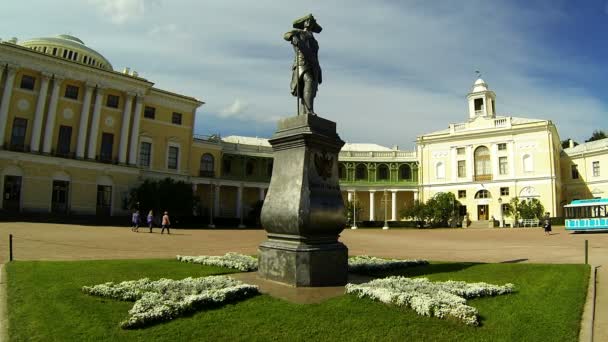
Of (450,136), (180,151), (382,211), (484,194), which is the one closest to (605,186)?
(484,194)

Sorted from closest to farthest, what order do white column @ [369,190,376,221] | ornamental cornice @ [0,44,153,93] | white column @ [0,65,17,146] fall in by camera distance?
Result: white column @ [0,65,17,146] < ornamental cornice @ [0,44,153,93] < white column @ [369,190,376,221]

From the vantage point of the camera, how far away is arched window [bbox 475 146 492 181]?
5338 centimetres

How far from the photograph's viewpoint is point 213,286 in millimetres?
6469

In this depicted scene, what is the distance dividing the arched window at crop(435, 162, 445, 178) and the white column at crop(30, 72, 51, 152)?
157 ft

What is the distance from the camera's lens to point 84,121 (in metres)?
38.8

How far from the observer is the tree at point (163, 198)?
3622 centimetres

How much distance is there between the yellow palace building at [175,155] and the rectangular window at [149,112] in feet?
0.37

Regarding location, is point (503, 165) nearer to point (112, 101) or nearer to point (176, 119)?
point (176, 119)

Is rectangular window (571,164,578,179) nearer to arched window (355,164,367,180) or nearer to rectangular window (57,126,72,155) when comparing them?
arched window (355,164,367,180)

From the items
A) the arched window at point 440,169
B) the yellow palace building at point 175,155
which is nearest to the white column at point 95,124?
the yellow palace building at point 175,155

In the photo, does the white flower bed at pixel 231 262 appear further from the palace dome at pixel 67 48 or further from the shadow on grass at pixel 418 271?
the palace dome at pixel 67 48

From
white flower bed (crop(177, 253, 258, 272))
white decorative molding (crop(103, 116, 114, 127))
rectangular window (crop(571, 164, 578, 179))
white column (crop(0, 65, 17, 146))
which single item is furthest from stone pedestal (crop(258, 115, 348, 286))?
rectangular window (crop(571, 164, 578, 179))

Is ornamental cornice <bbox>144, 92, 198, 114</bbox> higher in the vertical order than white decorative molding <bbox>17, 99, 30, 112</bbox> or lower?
higher

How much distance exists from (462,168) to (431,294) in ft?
175
